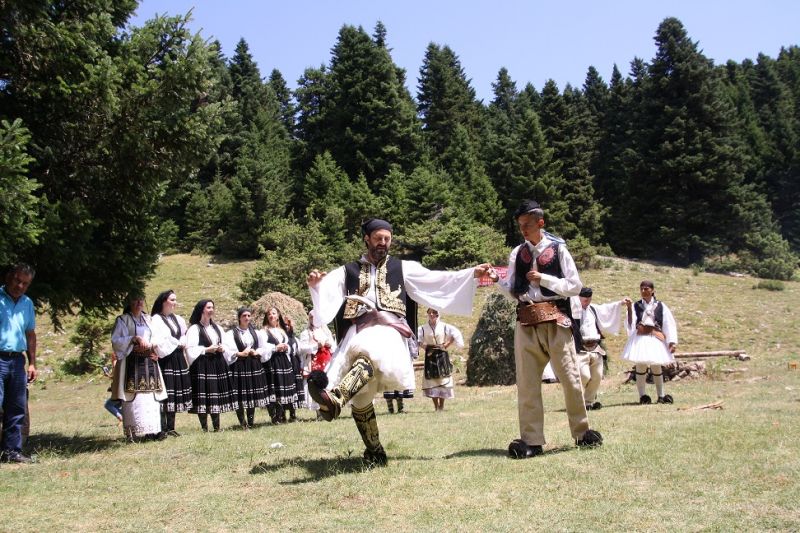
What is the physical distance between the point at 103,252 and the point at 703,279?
3292 cm

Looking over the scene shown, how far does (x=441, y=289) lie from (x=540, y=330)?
1.05 meters

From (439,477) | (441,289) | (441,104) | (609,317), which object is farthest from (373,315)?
(441,104)

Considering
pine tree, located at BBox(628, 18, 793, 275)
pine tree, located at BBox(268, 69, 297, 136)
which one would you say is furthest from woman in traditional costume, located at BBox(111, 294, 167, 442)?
pine tree, located at BBox(268, 69, 297, 136)

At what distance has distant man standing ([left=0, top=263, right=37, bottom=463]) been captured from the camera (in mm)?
8234

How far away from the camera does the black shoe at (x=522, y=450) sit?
6.84 metres

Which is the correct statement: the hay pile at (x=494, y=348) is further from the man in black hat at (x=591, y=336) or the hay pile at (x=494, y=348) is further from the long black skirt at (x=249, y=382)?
the long black skirt at (x=249, y=382)

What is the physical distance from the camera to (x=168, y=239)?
10.9m

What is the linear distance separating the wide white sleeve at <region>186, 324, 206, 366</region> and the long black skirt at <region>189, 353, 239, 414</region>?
0.70 feet

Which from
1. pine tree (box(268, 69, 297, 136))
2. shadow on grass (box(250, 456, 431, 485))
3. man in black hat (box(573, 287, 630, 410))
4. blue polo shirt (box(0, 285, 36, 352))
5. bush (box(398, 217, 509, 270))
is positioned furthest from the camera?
pine tree (box(268, 69, 297, 136))

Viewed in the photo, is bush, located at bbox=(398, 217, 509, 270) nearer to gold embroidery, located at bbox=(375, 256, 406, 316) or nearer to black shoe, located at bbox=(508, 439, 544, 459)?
black shoe, located at bbox=(508, 439, 544, 459)

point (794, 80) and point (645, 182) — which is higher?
point (794, 80)

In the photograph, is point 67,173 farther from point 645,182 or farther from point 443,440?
point 645,182

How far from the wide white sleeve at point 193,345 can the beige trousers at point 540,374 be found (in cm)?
599

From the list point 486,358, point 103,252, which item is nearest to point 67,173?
point 103,252
